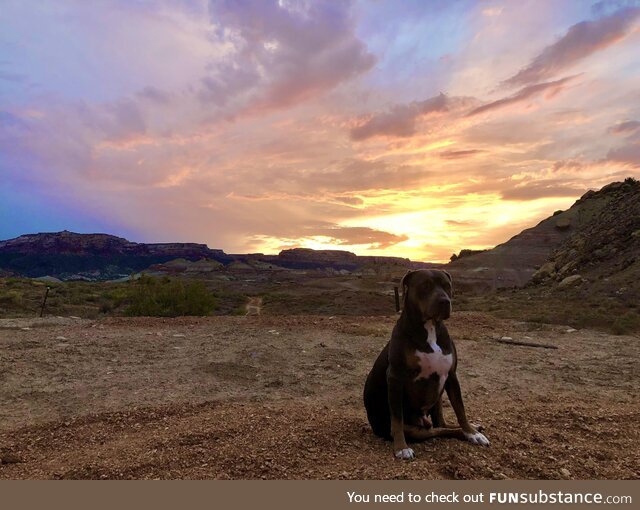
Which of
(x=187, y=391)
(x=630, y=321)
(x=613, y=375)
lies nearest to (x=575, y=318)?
(x=630, y=321)

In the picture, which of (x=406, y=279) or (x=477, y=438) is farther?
(x=477, y=438)

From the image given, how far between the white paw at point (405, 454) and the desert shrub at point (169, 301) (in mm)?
18416

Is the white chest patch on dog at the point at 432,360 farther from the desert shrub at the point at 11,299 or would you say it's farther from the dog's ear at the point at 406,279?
the desert shrub at the point at 11,299

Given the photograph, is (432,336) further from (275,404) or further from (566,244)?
(566,244)

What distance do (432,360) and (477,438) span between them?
98 centimetres

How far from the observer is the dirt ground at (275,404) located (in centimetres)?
416

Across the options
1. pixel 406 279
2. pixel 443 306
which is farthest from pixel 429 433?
pixel 406 279

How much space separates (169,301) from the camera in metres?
22.1

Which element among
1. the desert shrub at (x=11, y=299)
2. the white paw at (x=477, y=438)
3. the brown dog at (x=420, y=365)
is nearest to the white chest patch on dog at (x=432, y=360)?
the brown dog at (x=420, y=365)

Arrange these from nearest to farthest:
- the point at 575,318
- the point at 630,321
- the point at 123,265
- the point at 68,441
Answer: the point at 68,441 < the point at 630,321 < the point at 575,318 < the point at 123,265

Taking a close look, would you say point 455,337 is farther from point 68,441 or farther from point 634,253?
point 634,253

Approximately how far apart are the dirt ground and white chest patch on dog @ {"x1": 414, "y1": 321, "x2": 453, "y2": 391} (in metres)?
0.73

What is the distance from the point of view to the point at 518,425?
546cm

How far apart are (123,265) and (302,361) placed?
149 metres
